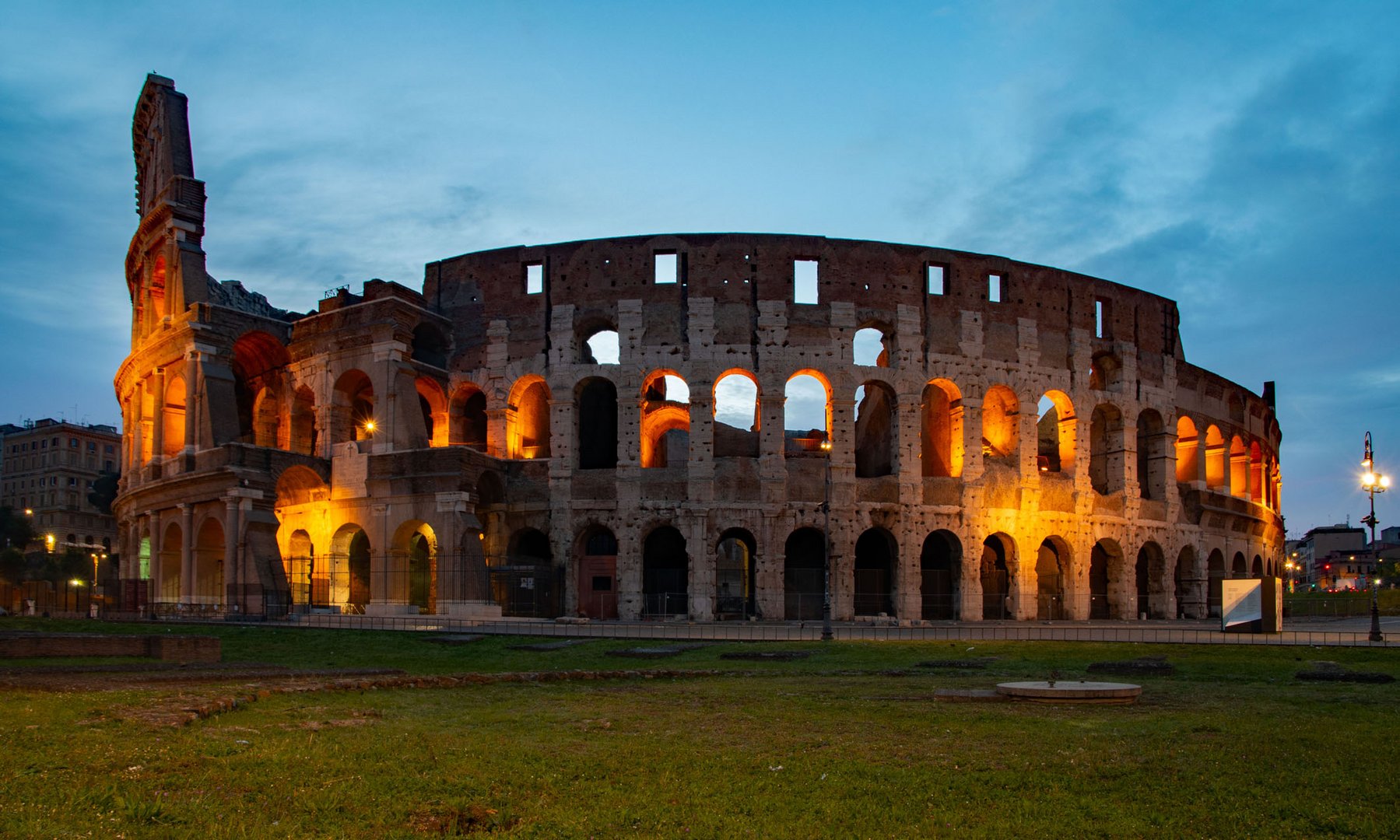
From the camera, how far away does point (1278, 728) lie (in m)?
11.2

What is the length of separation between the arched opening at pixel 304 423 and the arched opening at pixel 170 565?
17.4ft

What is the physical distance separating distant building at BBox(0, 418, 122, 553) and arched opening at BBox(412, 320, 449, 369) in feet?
246

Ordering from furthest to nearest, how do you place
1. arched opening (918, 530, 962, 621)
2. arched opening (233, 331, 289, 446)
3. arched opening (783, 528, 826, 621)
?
arched opening (233, 331, 289, 446)
arched opening (918, 530, 962, 621)
arched opening (783, 528, 826, 621)

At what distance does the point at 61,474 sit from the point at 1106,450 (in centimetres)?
10066

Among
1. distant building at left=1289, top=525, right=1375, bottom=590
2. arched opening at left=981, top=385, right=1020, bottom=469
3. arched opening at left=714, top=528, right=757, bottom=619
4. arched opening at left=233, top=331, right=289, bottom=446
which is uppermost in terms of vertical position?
arched opening at left=233, top=331, right=289, bottom=446

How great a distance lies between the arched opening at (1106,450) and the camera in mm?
46000

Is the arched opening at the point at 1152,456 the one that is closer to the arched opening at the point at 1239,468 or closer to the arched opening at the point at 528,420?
the arched opening at the point at 1239,468

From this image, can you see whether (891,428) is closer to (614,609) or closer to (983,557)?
(983,557)

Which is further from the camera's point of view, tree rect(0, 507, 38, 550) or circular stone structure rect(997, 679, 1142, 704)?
tree rect(0, 507, 38, 550)

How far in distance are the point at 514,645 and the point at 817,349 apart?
20548mm

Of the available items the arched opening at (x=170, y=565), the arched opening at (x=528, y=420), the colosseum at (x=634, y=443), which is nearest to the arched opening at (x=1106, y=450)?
the colosseum at (x=634, y=443)

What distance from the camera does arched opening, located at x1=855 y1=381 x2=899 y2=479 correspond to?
41938 mm

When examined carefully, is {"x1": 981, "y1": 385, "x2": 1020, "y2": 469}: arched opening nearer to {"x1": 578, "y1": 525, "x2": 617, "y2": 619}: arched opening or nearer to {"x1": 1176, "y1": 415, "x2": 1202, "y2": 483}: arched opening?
{"x1": 1176, "y1": 415, "x2": 1202, "y2": 483}: arched opening

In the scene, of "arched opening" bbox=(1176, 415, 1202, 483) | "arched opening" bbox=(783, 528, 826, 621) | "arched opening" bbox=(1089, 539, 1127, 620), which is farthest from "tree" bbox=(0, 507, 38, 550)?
"arched opening" bbox=(1176, 415, 1202, 483)
